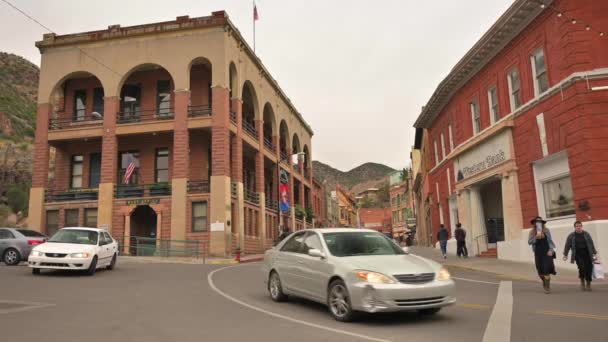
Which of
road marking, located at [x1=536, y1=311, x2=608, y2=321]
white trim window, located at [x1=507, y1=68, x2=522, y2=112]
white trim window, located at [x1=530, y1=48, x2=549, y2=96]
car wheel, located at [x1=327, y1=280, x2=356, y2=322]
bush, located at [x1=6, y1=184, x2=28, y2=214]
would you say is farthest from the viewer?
bush, located at [x1=6, y1=184, x2=28, y2=214]

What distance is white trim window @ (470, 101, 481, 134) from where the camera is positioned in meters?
25.8

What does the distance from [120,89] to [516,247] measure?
25.8 meters

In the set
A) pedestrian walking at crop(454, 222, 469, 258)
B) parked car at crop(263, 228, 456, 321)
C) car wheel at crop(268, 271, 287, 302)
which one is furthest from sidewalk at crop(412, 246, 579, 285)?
car wheel at crop(268, 271, 287, 302)

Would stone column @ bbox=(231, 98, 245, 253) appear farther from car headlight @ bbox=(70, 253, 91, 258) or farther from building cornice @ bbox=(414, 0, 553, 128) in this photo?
car headlight @ bbox=(70, 253, 91, 258)

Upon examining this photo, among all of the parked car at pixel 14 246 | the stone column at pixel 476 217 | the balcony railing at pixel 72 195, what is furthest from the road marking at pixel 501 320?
the balcony railing at pixel 72 195

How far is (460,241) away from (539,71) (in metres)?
9.30

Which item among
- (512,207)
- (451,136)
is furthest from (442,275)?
(451,136)

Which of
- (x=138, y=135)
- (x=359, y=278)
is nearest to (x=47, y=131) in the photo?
(x=138, y=135)

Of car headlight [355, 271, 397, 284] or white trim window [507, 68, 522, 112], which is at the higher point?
white trim window [507, 68, 522, 112]

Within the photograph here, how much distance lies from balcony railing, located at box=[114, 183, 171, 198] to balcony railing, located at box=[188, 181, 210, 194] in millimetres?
1423

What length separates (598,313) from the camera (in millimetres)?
8594

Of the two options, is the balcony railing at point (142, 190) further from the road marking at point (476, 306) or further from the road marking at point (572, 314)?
the road marking at point (572, 314)

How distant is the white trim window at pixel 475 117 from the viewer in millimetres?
25828

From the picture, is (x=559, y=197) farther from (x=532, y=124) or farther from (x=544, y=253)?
(x=544, y=253)
